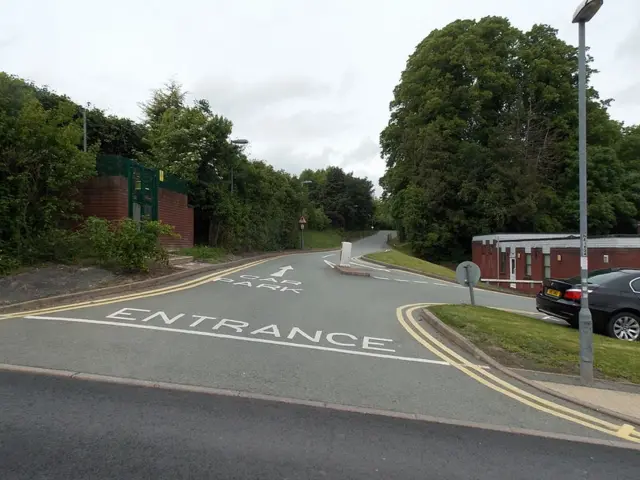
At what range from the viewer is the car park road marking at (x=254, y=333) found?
7246mm

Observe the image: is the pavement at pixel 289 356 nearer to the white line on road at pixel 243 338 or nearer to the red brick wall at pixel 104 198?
the white line on road at pixel 243 338

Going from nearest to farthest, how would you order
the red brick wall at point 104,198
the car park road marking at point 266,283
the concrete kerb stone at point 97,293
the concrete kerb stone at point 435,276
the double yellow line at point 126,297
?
the double yellow line at point 126,297 → the concrete kerb stone at point 97,293 → the car park road marking at point 266,283 → the red brick wall at point 104,198 → the concrete kerb stone at point 435,276

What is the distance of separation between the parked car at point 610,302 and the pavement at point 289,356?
341 centimetres

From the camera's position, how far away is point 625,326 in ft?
31.9

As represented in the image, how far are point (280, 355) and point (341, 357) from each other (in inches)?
35.6

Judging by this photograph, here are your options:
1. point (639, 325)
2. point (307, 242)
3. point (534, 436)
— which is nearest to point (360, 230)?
point (307, 242)

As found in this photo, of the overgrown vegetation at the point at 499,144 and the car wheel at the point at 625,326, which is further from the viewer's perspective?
the overgrown vegetation at the point at 499,144

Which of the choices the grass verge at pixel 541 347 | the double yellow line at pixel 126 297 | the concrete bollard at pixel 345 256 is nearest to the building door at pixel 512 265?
the concrete bollard at pixel 345 256

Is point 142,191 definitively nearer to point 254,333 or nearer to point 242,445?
point 254,333

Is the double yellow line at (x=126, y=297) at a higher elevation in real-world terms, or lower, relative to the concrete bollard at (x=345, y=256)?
lower

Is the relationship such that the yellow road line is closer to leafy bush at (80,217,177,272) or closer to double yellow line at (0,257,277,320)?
double yellow line at (0,257,277,320)

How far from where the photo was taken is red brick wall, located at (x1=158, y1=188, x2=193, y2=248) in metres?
19.1

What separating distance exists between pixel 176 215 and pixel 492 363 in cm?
1679

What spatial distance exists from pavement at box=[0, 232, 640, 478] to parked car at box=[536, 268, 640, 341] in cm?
341
